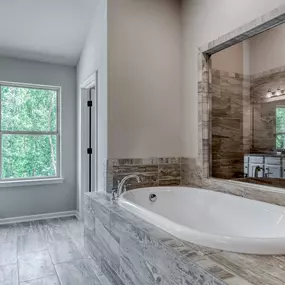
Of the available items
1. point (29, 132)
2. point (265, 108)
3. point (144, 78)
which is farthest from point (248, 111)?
point (29, 132)

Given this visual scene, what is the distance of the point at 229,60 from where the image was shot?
2.92 metres

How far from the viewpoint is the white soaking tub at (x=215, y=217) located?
4.09ft

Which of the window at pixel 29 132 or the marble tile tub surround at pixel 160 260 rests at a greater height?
the window at pixel 29 132

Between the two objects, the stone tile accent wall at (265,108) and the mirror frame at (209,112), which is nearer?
the mirror frame at (209,112)

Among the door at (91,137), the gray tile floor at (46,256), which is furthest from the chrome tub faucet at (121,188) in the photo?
the door at (91,137)

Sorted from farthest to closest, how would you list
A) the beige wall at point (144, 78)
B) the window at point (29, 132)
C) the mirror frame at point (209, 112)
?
the window at point (29, 132) → the beige wall at point (144, 78) → the mirror frame at point (209, 112)

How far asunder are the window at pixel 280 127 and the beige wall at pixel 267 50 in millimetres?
464

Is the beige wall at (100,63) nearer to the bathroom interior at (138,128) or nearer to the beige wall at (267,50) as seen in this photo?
the bathroom interior at (138,128)

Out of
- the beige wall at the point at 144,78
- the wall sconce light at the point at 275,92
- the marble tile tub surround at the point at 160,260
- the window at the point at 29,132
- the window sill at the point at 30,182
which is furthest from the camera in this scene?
the window at the point at 29,132

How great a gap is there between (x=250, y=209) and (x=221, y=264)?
113cm

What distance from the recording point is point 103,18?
2873mm

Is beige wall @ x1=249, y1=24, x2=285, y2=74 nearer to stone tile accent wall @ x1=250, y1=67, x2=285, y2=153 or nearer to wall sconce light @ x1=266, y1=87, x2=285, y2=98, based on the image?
stone tile accent wall @ x1=250, y1=67, x2=285, y2=153

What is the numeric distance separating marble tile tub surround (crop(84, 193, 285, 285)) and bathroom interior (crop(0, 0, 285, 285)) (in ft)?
0.08

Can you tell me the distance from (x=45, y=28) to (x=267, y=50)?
2641 millimetres
